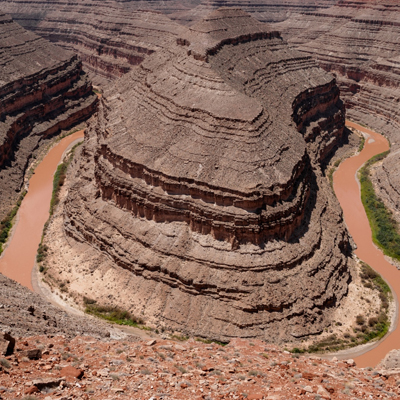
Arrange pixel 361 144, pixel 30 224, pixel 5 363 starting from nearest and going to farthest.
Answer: pixel 5 363, pixel 30 224, pixel 361 144

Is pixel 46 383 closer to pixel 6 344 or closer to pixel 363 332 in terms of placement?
pixel 6 344

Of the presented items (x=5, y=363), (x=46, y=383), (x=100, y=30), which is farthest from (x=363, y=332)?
(x=100, y=30)

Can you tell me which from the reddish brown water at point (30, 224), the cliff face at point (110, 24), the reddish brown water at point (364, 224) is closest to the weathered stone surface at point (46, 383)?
the reddish brown water at point (364, 224)

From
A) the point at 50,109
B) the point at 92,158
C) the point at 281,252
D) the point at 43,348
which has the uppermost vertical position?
the point at 43,348

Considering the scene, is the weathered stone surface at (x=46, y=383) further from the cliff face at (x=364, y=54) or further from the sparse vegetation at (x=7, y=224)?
the cliff face at (x=364, y=54)

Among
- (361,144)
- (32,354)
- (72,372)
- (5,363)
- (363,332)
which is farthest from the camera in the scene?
(361,144)

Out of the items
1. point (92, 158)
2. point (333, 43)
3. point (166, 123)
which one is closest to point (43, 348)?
point (166, 123)

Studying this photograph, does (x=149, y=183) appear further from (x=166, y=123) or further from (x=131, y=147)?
(x=166, y=123)
